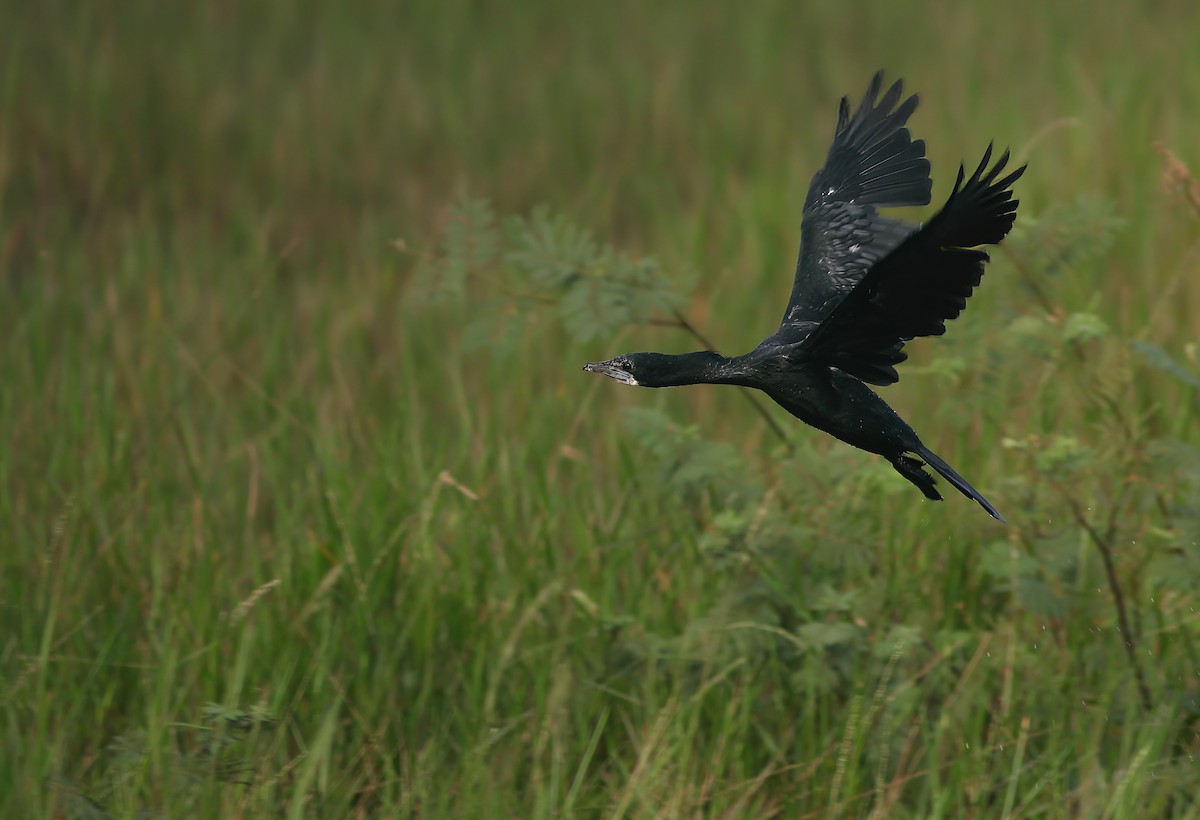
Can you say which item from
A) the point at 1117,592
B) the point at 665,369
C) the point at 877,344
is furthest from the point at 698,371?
the point at 1117,592

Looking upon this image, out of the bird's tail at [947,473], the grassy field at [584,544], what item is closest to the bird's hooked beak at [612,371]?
the bird's tail at [947,473]

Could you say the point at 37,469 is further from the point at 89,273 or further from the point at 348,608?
the point at 89,273

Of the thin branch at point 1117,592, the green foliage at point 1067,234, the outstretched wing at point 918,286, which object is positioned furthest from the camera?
the green foliage at point 1067,234

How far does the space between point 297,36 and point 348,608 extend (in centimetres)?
557

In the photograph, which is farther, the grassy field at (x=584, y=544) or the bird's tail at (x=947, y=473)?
the grassy field at (x=584, y=544)

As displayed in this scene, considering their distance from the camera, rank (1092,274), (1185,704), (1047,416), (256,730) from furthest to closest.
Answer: (1092,274) → (1047,416) → (1185,704) → (256,730)

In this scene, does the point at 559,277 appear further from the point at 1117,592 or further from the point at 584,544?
the point at 1117,592

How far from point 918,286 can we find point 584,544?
5.36ft

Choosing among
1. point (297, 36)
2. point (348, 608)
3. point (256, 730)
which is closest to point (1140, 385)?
point (348, 608)

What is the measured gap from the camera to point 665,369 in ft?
6.94

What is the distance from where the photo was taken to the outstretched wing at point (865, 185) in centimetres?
293

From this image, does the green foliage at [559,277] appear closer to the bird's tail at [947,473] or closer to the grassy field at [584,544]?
the grassy field at [584,544]

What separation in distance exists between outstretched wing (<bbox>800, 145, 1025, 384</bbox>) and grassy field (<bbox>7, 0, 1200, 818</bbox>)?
2.65ft

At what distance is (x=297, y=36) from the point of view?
27.4 ft
